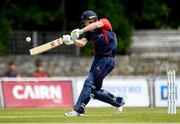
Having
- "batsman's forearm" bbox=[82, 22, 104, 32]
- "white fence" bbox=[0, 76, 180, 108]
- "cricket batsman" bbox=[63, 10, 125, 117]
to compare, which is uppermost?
"batsman's forearm" bbox=[82, 22, 104, 32]

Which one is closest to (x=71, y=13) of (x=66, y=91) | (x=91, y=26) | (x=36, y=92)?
(x=66, y=91)

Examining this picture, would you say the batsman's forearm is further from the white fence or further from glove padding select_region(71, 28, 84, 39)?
the white fence

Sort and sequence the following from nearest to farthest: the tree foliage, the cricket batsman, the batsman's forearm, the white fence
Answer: the batsman's forearm, the cricket batsman, the white fence, the tree foliage

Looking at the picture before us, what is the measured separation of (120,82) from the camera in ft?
97.2

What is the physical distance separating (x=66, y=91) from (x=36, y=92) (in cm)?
103

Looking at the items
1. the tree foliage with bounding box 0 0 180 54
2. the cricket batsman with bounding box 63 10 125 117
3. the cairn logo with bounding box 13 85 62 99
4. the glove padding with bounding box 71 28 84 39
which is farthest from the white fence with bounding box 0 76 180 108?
the glove padding with bounding box 71 28 84 39

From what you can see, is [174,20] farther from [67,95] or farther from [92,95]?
[92,95]

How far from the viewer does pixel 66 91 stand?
29.5 m

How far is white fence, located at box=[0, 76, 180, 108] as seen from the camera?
95.7ft

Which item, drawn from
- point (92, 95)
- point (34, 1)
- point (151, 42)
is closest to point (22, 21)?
point (34, 1)

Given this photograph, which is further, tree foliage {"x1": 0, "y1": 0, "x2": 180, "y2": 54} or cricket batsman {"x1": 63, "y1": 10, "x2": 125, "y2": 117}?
tree foliage {"x1": 0, "y1": 0, "x2": 180, "y2": 54}

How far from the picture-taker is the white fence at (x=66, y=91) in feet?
95.7

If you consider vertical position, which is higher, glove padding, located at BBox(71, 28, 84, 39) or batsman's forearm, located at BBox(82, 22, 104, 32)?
batsman's forearm, located at BBox(82, 22, 104, 32)

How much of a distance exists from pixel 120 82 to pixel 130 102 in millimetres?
775
